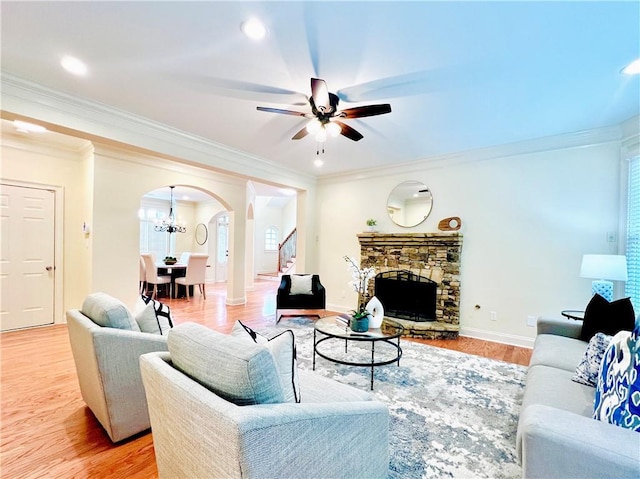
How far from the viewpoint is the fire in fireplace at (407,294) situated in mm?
4559

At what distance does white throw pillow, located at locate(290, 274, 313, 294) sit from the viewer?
4.91 m

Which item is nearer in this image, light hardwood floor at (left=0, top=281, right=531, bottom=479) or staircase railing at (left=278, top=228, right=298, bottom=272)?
light hardwood floor at (left=0, top=281, right=531, bottom=479)

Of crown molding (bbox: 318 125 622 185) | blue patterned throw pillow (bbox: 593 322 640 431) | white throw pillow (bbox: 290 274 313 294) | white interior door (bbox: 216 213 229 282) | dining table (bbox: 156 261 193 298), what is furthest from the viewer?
white interior door (bbox: 216 213 229 282)

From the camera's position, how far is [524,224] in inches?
154

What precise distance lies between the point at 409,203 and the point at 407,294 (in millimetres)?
1502

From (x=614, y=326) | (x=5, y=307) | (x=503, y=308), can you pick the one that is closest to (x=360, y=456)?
(x=614, y=326)

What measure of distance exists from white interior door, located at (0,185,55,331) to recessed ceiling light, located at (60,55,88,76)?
2892mm

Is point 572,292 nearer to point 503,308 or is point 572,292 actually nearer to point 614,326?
point 503,308

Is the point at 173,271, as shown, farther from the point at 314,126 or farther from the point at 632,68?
the point at 632,68

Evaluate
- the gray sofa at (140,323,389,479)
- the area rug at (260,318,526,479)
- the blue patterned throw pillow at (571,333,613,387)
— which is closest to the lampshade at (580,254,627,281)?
the area rug at (260,318,526,479)

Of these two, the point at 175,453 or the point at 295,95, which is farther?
the point at 295,95

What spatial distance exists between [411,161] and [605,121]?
2274mm

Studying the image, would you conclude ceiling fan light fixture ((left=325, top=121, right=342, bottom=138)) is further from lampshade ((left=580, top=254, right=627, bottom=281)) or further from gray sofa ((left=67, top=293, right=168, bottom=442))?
lampshade ((left=580, top=254, right=627, bottom=281))

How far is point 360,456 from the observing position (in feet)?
4.27
